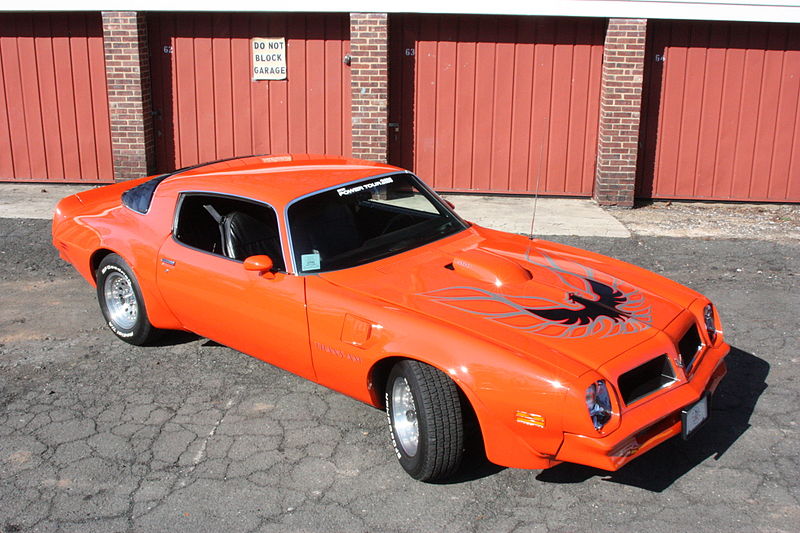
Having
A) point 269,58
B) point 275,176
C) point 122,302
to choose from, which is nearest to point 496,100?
point 269,58

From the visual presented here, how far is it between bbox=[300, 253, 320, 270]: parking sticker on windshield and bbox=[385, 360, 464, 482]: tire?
0.91m

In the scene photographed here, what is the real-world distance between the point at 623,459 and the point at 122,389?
11.0ft

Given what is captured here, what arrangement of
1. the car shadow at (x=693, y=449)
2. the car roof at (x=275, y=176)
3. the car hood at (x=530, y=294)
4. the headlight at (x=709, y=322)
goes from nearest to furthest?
the car hood at (x=530, y=294), the car shadow at (x=693, y=449), the headlight at (x=709, y=322), the car roof at (x=275, y=176)

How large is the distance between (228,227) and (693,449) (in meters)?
3.26

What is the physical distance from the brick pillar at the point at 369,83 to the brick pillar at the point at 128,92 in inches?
109

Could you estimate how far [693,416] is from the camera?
14.8 ft

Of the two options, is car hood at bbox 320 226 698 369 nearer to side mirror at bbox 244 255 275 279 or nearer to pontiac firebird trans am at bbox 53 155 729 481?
pontiac firebird trans am at bbox 53 155 729 481

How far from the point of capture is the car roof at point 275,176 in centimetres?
564

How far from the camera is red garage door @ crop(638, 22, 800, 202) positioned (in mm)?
10898

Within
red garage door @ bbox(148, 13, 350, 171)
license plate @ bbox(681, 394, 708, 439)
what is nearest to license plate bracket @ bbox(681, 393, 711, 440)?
license plate @ bbox(681, 394, 708, 439)

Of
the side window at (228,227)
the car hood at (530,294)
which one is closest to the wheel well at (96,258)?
the side window at (228,227)

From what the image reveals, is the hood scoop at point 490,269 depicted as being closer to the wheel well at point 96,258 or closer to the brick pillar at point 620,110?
the wheel well at point 96,258

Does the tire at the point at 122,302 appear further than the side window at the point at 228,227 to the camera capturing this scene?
Yes

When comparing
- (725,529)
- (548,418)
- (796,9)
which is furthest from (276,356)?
(796,9)
